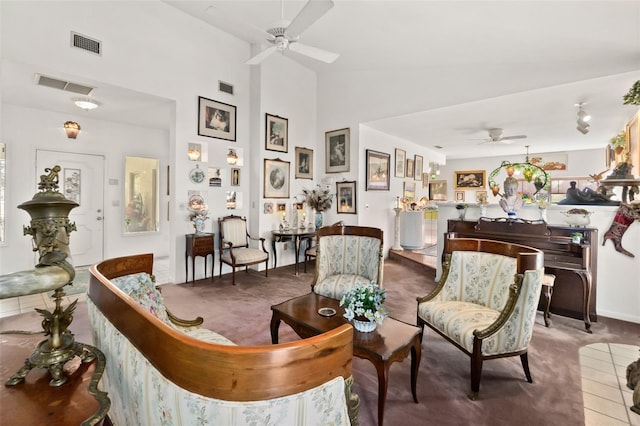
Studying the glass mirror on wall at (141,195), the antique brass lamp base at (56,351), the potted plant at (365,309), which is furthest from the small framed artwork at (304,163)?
the antique brass lamp base at (56,351)

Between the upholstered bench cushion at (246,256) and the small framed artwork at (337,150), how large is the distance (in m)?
2.37

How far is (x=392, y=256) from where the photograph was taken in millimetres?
6387

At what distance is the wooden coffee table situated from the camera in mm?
1706

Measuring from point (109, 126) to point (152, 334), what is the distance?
6513 mm

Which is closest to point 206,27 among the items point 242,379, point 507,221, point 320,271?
point 320,271

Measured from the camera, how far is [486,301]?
2.43 meters

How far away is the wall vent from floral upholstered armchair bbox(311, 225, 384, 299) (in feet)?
10.9

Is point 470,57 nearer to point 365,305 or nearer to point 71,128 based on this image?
point 365,305

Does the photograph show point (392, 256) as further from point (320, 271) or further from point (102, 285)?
point (102, 285)

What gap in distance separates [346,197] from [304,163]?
3.79 ft

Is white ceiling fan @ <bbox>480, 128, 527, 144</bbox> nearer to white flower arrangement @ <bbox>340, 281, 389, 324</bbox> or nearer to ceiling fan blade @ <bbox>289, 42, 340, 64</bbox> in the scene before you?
ceiling fan blade @ <bbox>289, 42, 340, 64</bbox>

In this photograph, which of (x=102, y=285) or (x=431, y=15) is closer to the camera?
(x=102, y=285)

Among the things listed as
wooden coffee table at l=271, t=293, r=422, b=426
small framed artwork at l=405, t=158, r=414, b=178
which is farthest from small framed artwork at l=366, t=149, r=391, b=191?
wooden coffee table at l=271, t=293, r=422, b=426

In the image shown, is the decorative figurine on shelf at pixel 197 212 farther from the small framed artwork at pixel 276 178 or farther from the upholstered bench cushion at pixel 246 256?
the small framed artwork at pixel 276 178
